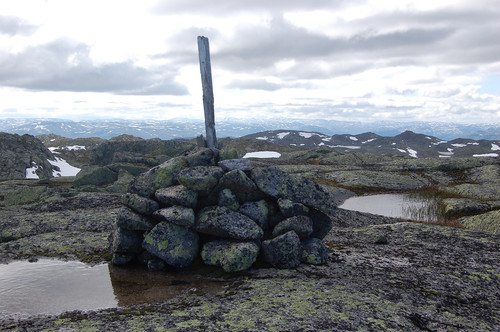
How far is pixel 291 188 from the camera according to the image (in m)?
16.7

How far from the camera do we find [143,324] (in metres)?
9.50

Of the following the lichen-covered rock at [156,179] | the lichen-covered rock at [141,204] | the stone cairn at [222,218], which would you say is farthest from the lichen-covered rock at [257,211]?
the lichen-covered rock at [141,204]

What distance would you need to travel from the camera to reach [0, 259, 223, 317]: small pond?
1116cm

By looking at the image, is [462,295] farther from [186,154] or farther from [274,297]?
[186,154]

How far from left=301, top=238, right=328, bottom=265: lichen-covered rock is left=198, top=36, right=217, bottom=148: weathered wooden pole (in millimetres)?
8690

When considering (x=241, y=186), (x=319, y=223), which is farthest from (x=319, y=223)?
(x=241, y=186)

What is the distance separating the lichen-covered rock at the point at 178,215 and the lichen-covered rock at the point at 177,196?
0.34 m

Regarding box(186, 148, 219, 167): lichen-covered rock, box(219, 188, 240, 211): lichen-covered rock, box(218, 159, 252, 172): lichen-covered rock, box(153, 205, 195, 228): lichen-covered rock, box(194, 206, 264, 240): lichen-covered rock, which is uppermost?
box(186, 148, 219, 167): lichen-covered rock

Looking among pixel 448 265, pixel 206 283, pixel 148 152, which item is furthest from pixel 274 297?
pixel 148 152

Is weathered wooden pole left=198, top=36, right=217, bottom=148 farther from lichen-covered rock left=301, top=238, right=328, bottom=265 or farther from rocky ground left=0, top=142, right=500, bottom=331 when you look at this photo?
rocky ground left=0, top=142, right=500, bottom=331

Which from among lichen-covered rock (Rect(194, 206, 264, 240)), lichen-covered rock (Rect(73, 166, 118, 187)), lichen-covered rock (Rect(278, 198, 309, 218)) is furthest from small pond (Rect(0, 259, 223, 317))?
lichen-covered rock (Rect(73, 166, 118, 187))

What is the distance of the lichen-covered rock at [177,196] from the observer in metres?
15.5

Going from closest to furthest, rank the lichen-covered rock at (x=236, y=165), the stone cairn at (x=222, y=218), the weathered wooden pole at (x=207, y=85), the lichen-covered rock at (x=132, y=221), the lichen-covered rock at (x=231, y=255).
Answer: the lichen-covered rock at (x=231, y=255), the stone cairn at (x=222, y=218), the lichen-covered rock at (x=132, y=221), the lichen-covered rock at (x=236, y=165), the weathered wooden pole at (x=207, y=85)

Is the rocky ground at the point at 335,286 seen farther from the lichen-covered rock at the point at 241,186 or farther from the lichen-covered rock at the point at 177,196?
the lichen-covered rock at the point at 177,196
